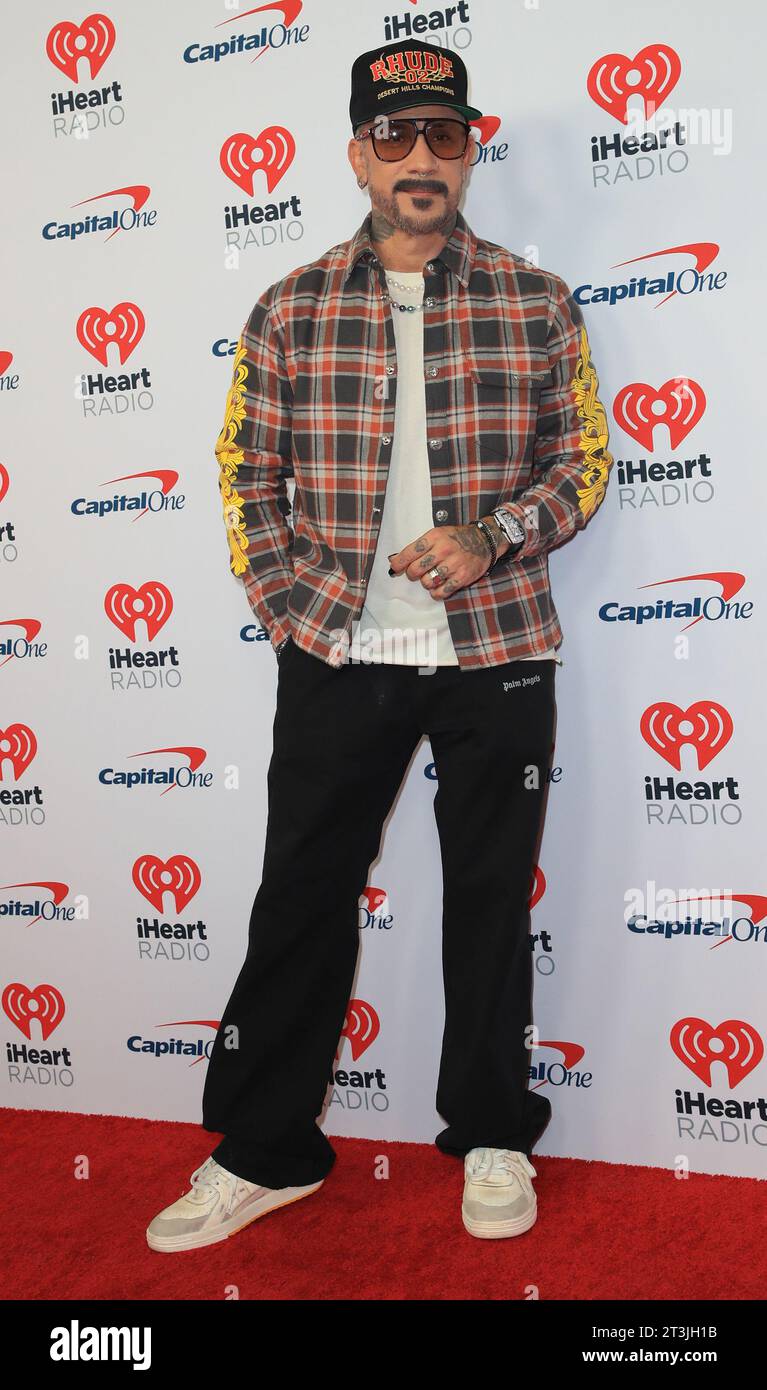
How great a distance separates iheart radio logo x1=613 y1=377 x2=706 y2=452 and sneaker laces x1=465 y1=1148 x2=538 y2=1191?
59.2 inches

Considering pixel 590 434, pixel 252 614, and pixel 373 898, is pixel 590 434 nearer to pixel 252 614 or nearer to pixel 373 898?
pixel 252 614

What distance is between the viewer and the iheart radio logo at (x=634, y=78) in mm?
2293

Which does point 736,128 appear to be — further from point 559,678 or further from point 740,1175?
point 740,1175

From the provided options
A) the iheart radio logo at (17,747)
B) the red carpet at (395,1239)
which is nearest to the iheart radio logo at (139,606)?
the iheart radio logo at (17,747)

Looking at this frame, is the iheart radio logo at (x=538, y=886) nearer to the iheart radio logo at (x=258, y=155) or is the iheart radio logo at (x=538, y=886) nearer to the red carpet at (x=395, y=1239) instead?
the red carpet at (x=395, y=1239)

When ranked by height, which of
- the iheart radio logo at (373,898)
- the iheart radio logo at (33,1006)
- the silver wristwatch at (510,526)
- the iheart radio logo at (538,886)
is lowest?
the iheart radio logo at (33,1006)

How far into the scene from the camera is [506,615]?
7.22 feet

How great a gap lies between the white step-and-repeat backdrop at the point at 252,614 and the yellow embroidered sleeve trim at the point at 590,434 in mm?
173

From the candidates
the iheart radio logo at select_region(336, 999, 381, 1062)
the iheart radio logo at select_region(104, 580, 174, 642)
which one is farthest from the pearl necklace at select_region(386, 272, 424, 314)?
the iheart radio logo at select_region(336, 999, 381, 1062)

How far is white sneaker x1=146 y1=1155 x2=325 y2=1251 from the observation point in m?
2.18

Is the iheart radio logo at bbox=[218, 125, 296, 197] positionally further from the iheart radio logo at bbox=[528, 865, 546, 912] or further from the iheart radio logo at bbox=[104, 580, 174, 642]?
the iheart radio logo at bbox=[528, 865, 546, 912]
